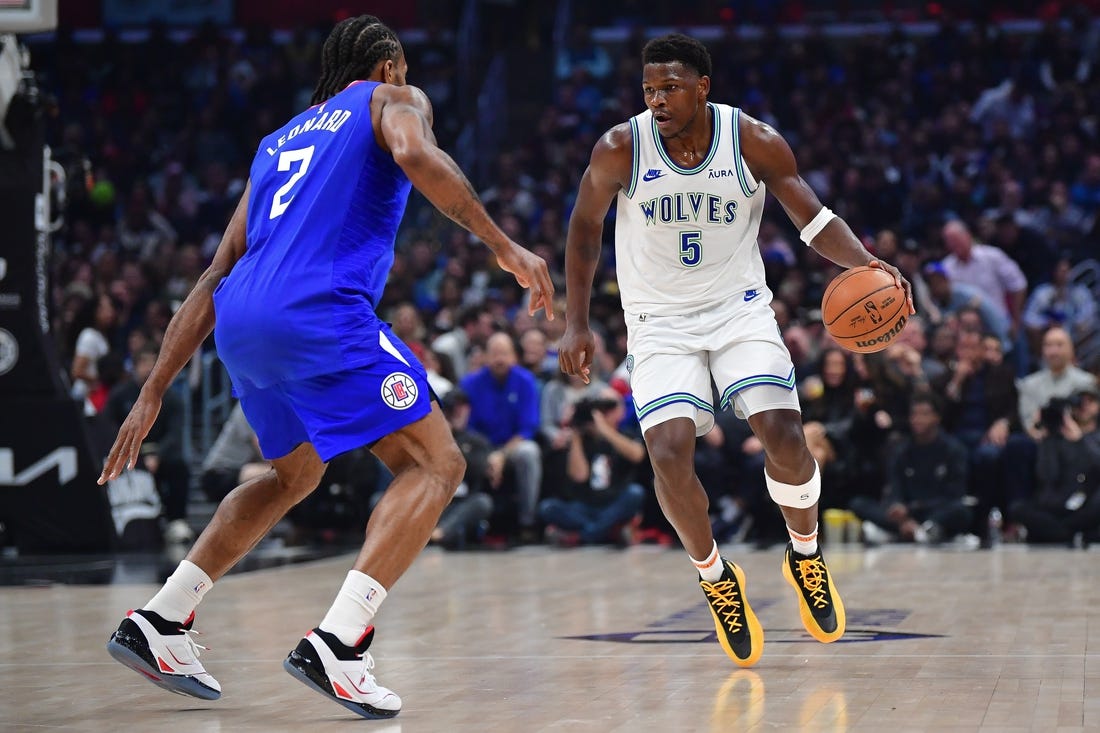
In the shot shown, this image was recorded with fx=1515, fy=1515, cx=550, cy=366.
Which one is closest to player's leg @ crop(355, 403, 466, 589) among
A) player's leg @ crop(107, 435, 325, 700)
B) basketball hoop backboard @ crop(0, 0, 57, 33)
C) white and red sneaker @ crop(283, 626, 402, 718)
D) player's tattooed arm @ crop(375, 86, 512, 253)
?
white and red sneaker @ crop(283, 626, 402, 718)

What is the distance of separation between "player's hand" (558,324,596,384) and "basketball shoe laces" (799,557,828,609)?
1107mm

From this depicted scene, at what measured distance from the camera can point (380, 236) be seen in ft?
15.5

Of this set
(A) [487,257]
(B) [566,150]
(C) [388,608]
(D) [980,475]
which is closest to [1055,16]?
(B) [566,150]

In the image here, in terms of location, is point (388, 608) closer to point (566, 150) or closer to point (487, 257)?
point (487, 257)

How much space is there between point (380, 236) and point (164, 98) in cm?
1766

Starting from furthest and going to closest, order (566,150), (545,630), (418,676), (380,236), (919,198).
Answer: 1. (566,150)
2. (919,198)
3. (545,630)
4. (418,676)
5. (380,236)

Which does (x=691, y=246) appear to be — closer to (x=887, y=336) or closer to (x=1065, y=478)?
(x=887, y=336)

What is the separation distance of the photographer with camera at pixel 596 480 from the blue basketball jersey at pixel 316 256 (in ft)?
23.3

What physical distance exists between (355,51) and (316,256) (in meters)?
0.78

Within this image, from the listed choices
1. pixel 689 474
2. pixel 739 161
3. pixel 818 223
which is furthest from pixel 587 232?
pixel 689 474

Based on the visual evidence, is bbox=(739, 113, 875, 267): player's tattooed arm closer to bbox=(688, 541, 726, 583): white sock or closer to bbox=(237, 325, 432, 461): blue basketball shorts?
bbox=(688, 541, 726, 583): white sock

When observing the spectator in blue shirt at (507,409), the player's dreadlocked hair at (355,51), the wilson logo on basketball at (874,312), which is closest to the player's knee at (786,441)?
the wilson logo on basketball at (874,312)

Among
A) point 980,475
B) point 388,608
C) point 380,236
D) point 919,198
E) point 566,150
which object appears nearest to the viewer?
point 380,236

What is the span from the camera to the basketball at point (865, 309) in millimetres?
5648
